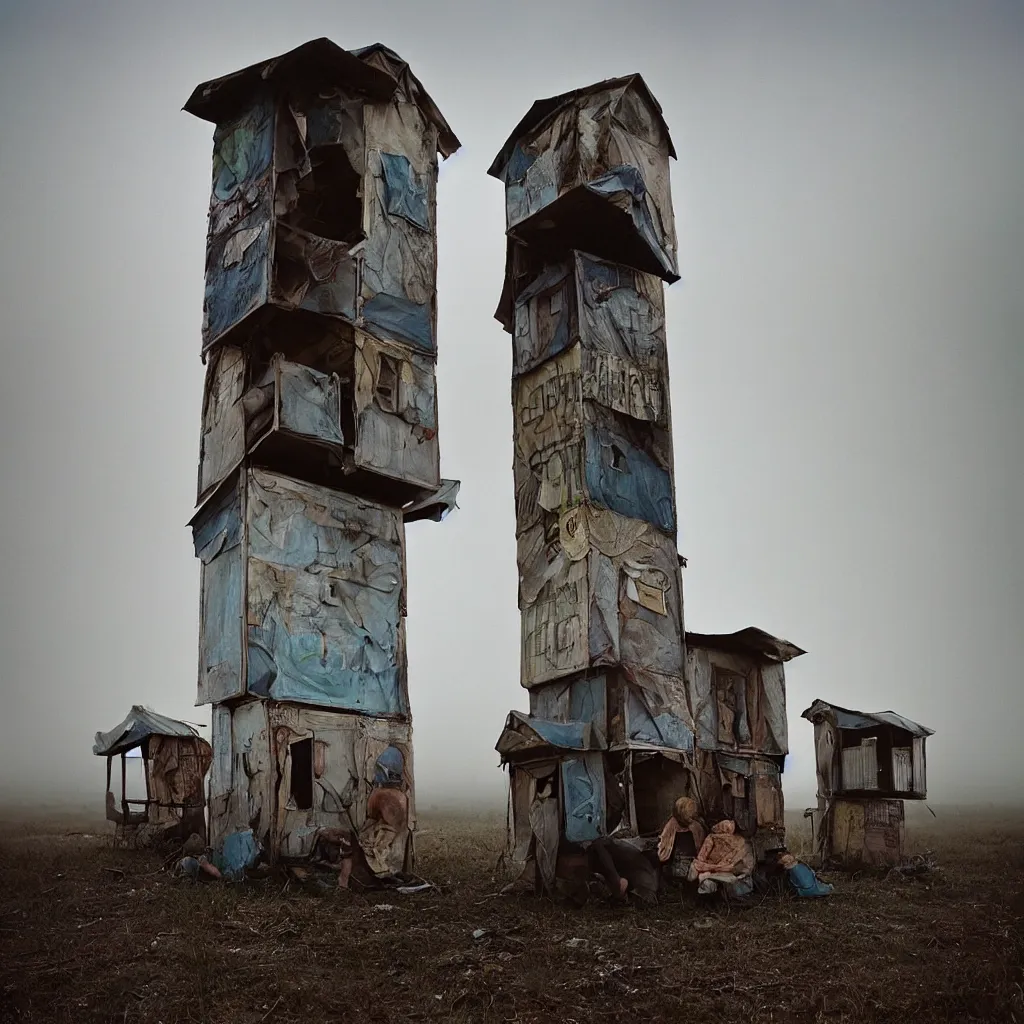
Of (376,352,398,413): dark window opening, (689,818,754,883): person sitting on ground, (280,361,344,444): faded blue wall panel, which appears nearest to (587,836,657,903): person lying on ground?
(689,818,754,883): person sitting on ground

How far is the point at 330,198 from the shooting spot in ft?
96.5

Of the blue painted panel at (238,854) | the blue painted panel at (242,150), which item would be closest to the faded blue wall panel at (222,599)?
the blue painted panel at (238,854)

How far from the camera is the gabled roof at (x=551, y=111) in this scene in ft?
99.2

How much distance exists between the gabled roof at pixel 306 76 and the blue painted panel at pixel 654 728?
592 inches

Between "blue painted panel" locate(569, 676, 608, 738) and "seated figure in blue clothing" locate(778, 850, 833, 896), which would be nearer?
"seated figure in blue clothing" locate(778, 850, 833, 896)

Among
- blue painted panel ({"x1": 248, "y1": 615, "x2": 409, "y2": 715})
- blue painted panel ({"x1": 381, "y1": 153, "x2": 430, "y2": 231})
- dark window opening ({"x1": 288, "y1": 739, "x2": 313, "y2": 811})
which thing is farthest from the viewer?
blue painted panel ({"x1": 381, "y1": 153, "x2": 430, "y2": 231})

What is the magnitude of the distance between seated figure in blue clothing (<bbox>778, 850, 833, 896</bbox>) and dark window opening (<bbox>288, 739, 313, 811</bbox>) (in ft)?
28.3

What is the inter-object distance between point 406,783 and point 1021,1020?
45.1 feet

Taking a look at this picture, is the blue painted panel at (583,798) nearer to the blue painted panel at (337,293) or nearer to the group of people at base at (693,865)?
the group of people at base at (693,865)

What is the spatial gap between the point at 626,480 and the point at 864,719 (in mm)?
7433

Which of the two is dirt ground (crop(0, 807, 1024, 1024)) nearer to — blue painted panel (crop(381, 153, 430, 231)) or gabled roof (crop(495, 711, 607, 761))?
gabled roof (crop(495, 711, 607, 761))

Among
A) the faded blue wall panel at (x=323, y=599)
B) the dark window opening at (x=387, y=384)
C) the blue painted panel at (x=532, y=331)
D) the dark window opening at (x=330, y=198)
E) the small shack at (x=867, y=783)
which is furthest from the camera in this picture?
the blue painted panel at (x=532, y=331)

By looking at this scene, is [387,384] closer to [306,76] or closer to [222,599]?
[222,599]

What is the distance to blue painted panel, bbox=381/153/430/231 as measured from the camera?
92.2 feet
